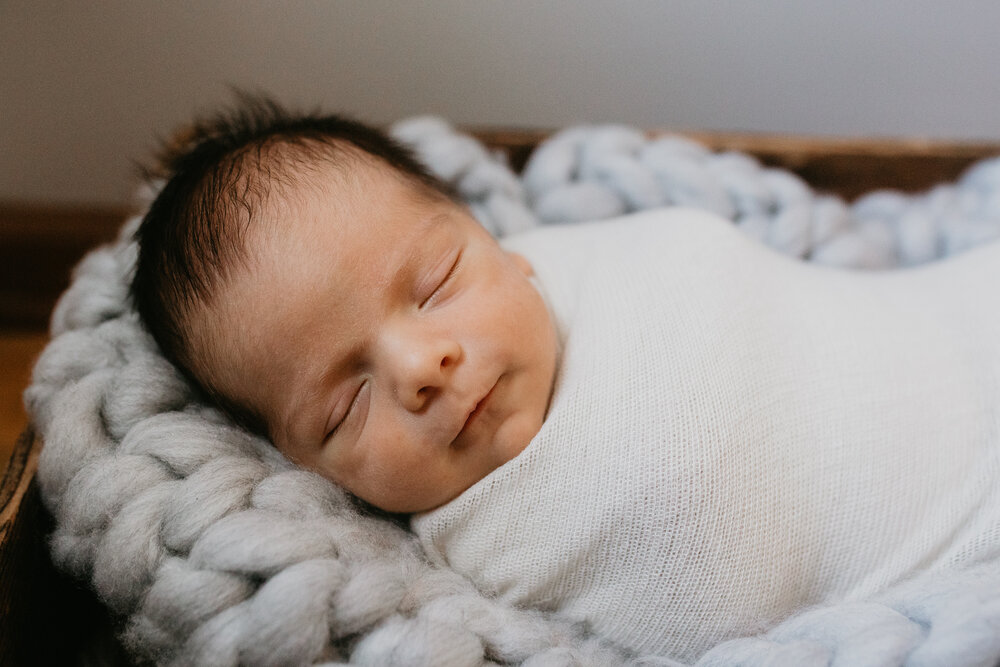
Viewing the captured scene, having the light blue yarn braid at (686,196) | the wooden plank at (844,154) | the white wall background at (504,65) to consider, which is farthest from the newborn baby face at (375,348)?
the white wall background at (504,65)

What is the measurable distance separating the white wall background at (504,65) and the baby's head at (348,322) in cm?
51

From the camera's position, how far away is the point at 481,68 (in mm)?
1133

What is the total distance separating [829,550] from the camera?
62 cm

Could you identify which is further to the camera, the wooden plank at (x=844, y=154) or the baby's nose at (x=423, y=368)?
the wooden plank at (x=844, y=154)

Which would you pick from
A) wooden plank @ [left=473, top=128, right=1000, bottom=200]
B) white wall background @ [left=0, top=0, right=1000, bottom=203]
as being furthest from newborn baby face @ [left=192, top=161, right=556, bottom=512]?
white wall background @ [left=0, top=0, right=1000, bottom=203]

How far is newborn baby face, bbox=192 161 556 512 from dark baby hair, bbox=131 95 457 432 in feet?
0.06

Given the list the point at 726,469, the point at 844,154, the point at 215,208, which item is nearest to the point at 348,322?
the point at 215,208

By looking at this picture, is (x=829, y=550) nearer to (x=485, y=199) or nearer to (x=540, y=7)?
(x=485, y=199)

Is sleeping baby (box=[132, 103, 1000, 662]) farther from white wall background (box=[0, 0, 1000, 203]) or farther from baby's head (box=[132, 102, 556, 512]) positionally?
white wall background (box=[0, 0, 1000, 203])

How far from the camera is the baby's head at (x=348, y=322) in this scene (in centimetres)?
61

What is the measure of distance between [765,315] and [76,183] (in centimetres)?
112

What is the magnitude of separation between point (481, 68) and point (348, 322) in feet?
2.18

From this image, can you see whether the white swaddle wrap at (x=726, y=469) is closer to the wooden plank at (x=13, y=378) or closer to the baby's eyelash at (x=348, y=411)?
the baby's eyelash at (x=348, y=411)

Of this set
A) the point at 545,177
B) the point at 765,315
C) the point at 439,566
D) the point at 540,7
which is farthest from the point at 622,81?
the point at 439,566
